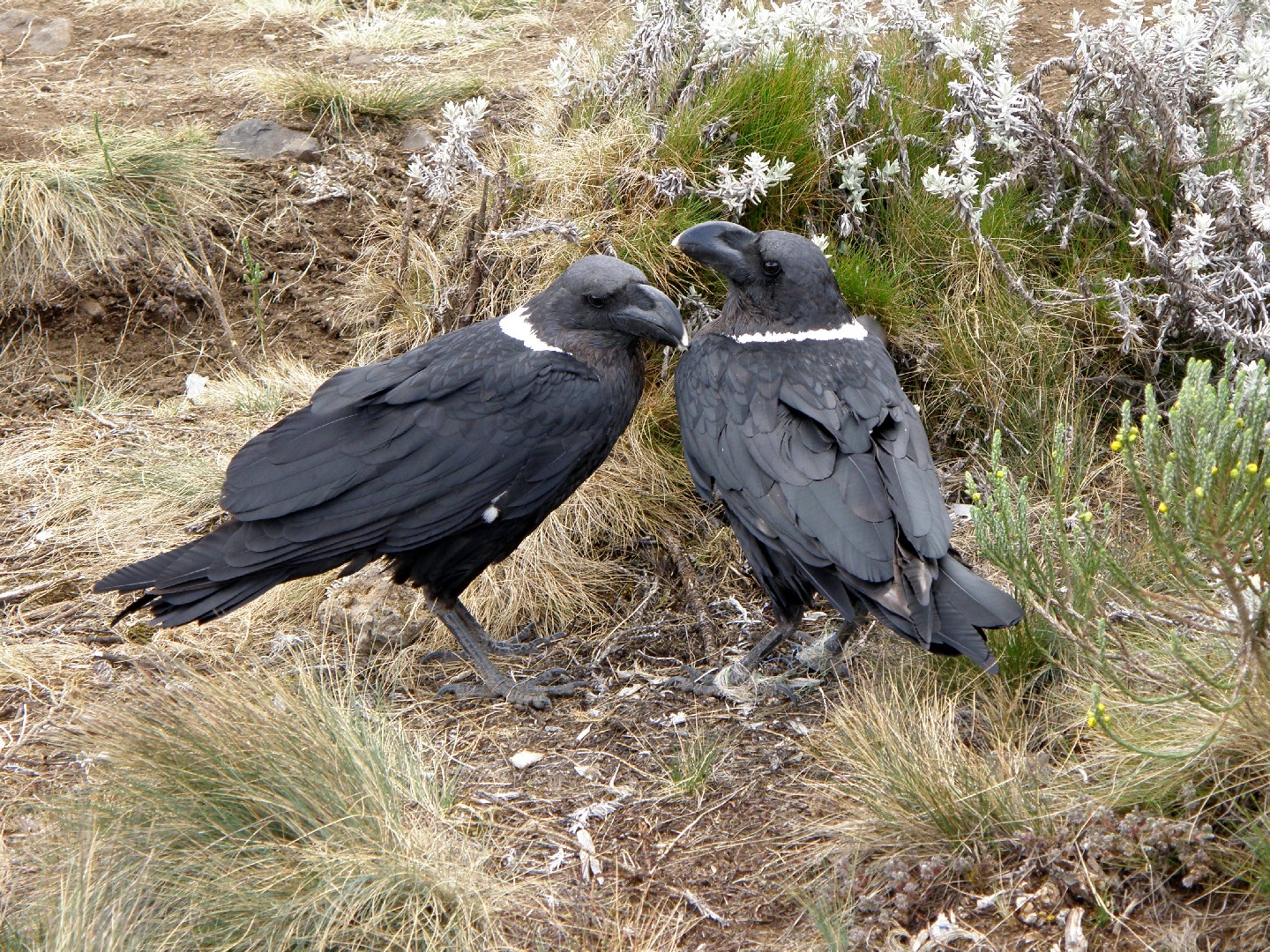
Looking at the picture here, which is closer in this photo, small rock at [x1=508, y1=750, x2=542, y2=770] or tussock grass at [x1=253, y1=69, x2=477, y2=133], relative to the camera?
small rock at [x1=508, y1=750, x2=542, y2=770]

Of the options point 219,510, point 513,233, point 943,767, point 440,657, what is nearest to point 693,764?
point 943,767

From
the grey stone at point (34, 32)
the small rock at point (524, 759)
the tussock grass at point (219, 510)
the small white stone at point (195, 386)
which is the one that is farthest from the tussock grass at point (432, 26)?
the small rock at point (524, 759)

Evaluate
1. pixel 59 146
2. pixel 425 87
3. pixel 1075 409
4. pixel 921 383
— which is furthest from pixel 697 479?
pixel 59 146

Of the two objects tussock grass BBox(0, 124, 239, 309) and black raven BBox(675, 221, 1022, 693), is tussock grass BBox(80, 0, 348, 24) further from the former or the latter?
black raven BBox(675, 221, 1022, 693)

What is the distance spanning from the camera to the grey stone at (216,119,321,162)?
607 cm

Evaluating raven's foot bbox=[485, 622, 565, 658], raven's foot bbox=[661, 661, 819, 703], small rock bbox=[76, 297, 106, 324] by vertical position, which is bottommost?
raven's foot bbox=[485, 622, 565, 658]

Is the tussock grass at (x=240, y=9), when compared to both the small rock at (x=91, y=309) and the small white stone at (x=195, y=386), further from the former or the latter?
the small white stone at (x=195, y=386)

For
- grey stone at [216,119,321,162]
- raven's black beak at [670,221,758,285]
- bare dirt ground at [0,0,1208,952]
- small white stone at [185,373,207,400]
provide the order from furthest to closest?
grey stone at [216,119,321,162] → small white stone at [185,373,207,400] → raven's black beak at [670,221,758,285] → bare dirt ground at [0,0,1208,952]

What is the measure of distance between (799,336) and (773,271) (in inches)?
9.2

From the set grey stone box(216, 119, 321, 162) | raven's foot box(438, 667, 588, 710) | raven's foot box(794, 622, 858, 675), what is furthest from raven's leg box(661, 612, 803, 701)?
grey stone box(216, 119, 321, 162)

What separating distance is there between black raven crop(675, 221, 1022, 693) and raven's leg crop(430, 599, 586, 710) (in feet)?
1.57

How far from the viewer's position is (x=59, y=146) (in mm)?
5824

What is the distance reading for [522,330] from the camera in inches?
156

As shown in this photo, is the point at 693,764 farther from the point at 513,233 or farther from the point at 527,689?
the point at 513,233
